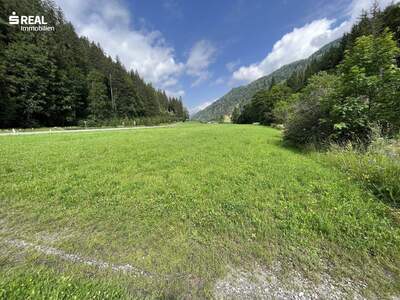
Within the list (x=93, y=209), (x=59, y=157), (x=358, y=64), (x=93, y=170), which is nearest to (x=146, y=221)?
(x=93, y=209)

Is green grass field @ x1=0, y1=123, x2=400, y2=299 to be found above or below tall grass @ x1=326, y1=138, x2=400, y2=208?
below

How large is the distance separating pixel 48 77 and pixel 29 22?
34.1 ft

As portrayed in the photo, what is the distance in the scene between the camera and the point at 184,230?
3.07 metres

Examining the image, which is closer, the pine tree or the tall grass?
the tall grass

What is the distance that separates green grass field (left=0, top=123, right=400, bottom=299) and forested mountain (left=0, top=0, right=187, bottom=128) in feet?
105

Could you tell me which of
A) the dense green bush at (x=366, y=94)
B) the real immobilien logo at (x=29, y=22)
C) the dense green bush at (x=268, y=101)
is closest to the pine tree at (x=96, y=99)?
the real immobilien logo at (x=29, y=22)

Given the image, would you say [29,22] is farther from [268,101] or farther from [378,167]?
[268,101]

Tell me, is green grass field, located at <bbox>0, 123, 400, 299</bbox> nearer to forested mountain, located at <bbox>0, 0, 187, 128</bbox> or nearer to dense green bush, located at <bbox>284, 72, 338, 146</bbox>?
dense green bush, located at <bbox>284, 72, 338, 146</bbox>

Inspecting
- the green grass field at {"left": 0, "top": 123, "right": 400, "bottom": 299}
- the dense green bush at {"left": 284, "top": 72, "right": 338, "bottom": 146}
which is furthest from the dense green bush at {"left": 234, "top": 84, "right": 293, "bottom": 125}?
the green grass field at {"left": 0, "top": 123, "right": 400, "bottom": 299}

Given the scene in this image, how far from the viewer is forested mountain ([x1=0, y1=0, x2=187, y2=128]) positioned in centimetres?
2680

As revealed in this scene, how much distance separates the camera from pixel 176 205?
3.86 m

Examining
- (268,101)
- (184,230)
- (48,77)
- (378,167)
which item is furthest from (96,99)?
(268,101)

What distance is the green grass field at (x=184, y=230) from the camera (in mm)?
2090

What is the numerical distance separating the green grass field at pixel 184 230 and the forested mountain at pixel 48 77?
1255 inches
